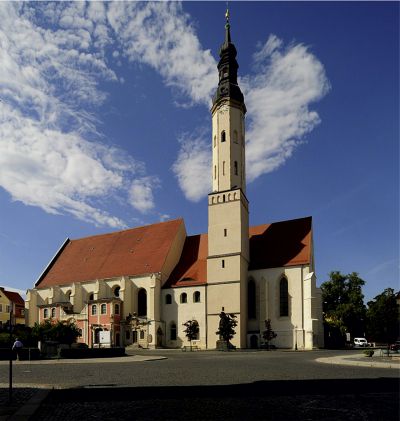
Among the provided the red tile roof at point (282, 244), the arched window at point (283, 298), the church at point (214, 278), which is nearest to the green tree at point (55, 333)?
the church at point (214, 278)

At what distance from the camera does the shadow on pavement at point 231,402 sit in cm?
880

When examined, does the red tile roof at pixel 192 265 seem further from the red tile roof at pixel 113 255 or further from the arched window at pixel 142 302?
the arched window at pixel 142 302

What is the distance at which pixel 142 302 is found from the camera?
54906mm

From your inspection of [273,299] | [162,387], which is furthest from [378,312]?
[162,387]

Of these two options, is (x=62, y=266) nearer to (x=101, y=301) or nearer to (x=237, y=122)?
(x=101, y=301)

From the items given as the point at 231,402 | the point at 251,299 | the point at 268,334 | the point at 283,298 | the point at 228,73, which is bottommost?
the point at 268,334

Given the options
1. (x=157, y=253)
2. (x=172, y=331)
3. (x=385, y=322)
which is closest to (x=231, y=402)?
(x=385, y=322)

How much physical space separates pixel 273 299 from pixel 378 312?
13.3m

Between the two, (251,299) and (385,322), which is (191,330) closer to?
(251,299)

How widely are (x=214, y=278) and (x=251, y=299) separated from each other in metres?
4.51

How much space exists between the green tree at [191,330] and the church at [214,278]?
0.77 m

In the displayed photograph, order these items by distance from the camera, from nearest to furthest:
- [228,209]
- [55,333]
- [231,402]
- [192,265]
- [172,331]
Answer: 1. [231,402]
2. [55,333]
3. [228,209]
4. [172,331]
5. [192,265]

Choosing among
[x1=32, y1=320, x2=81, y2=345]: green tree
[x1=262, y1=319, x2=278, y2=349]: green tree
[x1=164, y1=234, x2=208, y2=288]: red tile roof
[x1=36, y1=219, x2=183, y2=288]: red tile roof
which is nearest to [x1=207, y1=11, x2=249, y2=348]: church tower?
[x1=164, y1=234, x2=208, y2=288]: red tile roof

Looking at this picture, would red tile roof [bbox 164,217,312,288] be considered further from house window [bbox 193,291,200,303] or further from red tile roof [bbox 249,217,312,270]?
Result: house window [bbox 193,291,200,303]
